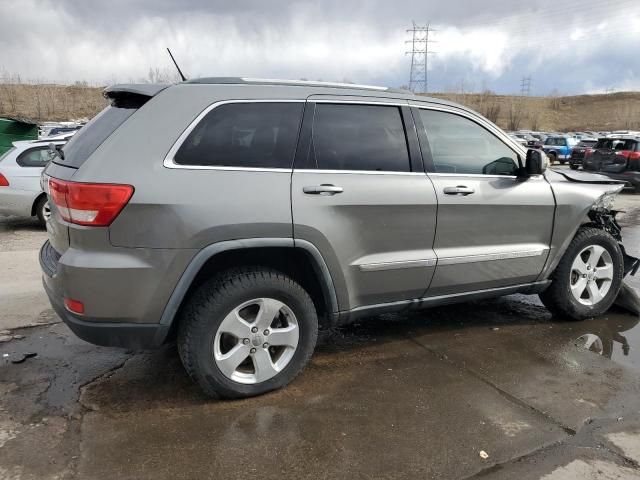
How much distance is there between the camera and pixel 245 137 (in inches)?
128

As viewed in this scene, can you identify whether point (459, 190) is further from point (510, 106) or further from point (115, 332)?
point (510, 106)

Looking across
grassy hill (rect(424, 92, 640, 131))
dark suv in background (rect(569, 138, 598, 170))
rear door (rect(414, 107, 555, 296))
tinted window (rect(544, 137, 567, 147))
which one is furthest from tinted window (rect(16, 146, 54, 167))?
grassy hill (rect(424, 92, 640, 131))

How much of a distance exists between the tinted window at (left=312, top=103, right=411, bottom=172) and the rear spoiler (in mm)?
997

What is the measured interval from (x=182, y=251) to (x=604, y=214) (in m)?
3.81

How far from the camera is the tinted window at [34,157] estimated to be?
894 centimetres

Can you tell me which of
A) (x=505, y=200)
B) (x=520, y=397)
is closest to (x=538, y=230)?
(x=505, y=200)

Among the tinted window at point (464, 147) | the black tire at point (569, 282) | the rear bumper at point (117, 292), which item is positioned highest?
the tinted window at point (464, 147)

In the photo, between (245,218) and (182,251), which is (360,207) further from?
(182,251)

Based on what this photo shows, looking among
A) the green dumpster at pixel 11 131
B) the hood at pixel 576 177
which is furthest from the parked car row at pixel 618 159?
the green dumpster at pixel 11 131

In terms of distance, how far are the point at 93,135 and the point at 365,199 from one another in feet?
5.57

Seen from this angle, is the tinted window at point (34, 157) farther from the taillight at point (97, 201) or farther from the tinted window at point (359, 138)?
the tinted window at point (359, 138)

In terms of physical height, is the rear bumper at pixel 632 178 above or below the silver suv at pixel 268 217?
below

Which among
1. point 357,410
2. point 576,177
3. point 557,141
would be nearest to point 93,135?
point 357,410

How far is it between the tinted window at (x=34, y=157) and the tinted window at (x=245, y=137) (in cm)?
697
